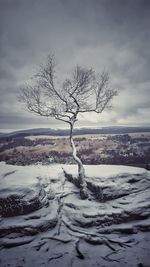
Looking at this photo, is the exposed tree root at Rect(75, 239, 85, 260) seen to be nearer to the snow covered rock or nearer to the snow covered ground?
the snow covered ground

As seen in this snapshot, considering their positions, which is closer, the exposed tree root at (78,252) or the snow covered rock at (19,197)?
the exposed tree root at (78,252)

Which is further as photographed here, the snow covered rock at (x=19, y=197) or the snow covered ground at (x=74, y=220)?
the snow covered rock at (x=19, y=197)

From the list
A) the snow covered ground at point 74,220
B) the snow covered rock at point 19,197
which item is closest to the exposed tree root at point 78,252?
the snow covered ground at point 74,220

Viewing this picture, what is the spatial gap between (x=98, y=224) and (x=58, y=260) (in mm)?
2971

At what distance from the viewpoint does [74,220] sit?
9773 mm

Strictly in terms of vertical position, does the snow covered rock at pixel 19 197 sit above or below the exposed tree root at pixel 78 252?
above

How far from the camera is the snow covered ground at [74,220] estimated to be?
Result: 776 cm

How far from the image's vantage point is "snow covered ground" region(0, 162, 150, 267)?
7.76 metres

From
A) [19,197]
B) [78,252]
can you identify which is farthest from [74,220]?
[19,197]

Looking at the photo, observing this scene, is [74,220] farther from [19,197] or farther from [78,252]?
[19,197]

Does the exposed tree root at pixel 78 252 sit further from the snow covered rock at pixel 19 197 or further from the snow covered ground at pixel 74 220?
the snow covered rock at pixel 19 197

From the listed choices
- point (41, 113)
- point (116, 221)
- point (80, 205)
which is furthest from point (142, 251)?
point (41, 113)

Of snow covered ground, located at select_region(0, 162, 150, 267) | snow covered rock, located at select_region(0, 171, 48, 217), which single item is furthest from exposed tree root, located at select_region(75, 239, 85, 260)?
snow covered rock, located at select_region(0, 171, 48, 217)

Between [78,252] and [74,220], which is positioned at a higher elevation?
[74,220]
